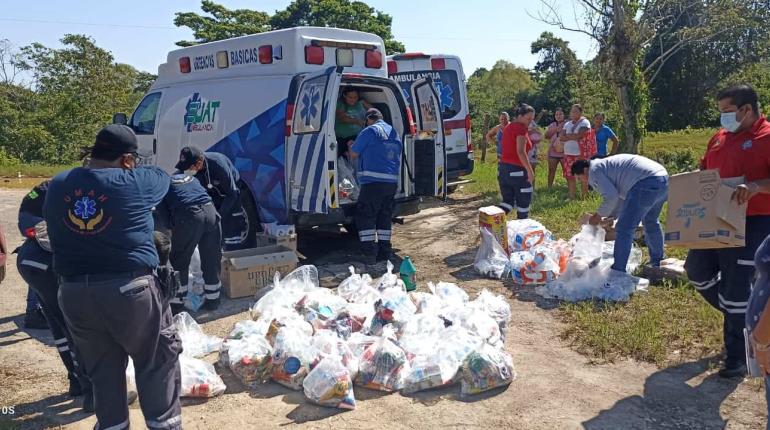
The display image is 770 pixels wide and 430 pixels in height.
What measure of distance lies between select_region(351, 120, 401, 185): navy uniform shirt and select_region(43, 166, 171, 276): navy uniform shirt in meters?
4.11

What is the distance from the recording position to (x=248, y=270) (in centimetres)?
627

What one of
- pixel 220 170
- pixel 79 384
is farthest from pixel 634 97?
pixel 79 384

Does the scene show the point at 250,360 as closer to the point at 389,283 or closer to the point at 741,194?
the point at 389,283

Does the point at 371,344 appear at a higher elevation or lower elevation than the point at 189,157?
lower

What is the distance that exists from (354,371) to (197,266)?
9.10ft

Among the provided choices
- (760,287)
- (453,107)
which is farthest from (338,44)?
(760,287)

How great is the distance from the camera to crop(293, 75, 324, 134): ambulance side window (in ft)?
22.0

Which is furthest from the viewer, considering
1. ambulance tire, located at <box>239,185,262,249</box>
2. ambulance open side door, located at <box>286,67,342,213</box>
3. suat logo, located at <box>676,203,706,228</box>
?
ambulance tire, located at <box>239,185,262,249</box>

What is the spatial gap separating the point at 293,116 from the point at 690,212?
414 centimetres

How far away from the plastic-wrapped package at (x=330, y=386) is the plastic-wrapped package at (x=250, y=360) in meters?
0.43

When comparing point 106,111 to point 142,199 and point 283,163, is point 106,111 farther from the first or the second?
point 142,199

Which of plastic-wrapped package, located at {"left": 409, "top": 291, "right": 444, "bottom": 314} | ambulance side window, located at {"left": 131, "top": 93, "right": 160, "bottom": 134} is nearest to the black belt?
plastic-wrapped package, located at {"left": 409, "top": 291, "right": 444, "bottom": 314}

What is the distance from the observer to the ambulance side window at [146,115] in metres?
9.14

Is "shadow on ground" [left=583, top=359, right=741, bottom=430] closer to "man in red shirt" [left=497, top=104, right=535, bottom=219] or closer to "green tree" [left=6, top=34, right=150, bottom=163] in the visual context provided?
"man in red shirt" [left=497, top=104, right=535, bottom=219]
